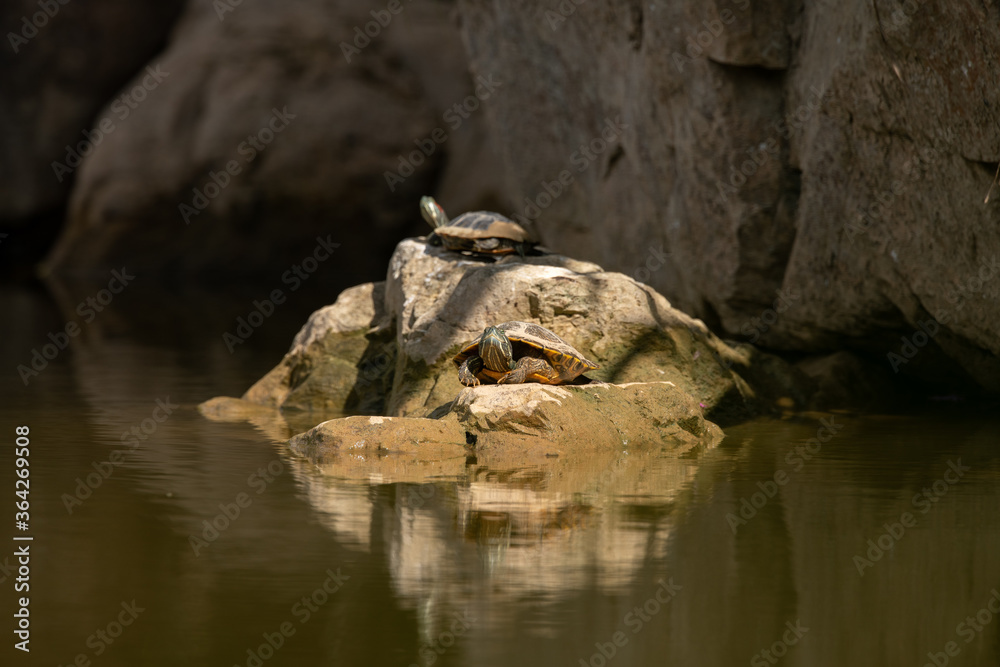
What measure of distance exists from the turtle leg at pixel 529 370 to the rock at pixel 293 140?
1576 centimetres

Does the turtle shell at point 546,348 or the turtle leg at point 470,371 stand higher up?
the turtle shell at point 546,348

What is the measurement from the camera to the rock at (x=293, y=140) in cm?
2316

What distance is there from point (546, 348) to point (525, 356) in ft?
0.63

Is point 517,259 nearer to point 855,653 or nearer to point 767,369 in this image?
point 767,369

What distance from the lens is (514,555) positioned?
454 centimetres

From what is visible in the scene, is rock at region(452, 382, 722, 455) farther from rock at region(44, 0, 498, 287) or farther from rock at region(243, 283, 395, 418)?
rock at region(44, 0, 498, 287)

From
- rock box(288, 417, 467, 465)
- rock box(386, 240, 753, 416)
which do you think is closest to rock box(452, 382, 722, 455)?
rock box(288, 417, 467, 465)

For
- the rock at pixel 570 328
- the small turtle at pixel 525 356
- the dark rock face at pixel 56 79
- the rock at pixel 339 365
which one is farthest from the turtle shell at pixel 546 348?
the dark rock face at pixel 56 79

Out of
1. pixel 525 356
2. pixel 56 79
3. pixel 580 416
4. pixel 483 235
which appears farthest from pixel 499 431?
pixel 56 79

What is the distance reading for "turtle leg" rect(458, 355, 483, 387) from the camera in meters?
7.28

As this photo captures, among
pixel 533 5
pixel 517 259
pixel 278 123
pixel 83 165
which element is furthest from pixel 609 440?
pixel 83 165

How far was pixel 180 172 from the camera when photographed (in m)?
23.3

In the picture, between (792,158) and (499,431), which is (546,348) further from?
(792,158)

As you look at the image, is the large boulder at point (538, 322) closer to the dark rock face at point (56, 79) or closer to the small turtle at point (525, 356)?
the small turtle at point (525, 356)
